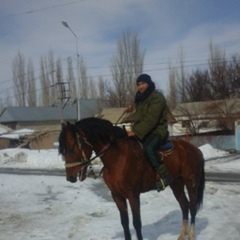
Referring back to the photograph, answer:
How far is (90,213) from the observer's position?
25.9 ft

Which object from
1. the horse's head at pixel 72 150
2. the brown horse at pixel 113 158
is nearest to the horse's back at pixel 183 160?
the brown horse at pixel 113 158

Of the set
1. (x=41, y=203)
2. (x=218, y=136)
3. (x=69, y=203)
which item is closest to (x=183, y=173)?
(x=69, y=203)

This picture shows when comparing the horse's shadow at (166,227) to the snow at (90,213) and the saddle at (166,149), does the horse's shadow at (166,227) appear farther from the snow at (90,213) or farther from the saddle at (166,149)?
the saddle at (166,149)

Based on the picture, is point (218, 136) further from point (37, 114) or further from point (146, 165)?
point (37, 114)

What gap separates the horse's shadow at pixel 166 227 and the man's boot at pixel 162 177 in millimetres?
1101

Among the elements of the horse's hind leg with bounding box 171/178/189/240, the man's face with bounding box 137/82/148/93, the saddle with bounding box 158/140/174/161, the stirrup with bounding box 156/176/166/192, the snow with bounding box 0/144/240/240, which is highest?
the man's face with bounding box 137/82/148/93

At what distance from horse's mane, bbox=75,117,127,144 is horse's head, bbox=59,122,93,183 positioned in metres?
0.11

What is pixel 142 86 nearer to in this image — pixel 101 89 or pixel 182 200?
pixel 182 200

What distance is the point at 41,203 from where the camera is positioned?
9.47 m

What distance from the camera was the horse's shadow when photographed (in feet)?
19.9

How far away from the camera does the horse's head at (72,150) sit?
4.83 meters

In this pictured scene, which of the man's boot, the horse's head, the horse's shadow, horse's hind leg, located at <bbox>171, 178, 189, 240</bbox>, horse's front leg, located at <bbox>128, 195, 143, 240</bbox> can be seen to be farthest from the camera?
the horse's shadow

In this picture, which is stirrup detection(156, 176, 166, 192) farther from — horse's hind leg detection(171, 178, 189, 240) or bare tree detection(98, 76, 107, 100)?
bare tree detection(98, 76, 107, 100)

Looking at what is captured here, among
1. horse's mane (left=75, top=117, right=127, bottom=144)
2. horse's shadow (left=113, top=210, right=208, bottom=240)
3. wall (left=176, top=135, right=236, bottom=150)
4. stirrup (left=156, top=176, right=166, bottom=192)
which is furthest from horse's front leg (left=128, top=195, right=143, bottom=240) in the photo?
wall (left=176, top=135, right=236, bottom=150)
